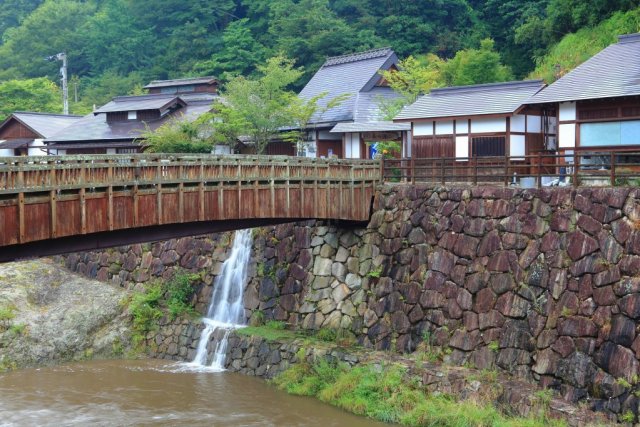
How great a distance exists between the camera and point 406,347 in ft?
80.7

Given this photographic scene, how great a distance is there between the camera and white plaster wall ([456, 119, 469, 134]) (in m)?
30.1

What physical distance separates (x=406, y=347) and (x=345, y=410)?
2760mm

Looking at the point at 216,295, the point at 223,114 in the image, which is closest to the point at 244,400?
the point at 216,295

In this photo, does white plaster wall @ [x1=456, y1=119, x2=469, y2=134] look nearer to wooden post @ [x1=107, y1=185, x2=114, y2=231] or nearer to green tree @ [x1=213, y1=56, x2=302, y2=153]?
green tree @ [x1=213, y1=56, x2=302, y2=153]

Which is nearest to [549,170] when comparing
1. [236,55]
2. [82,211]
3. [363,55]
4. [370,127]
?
[370,127]

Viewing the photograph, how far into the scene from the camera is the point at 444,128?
30.8m

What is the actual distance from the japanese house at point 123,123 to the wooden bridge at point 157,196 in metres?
18.7

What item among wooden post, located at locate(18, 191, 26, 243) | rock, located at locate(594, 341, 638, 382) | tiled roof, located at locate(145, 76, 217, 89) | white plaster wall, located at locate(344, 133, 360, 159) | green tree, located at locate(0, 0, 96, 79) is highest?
green tree, located at locate(0, 0, 96, 79)

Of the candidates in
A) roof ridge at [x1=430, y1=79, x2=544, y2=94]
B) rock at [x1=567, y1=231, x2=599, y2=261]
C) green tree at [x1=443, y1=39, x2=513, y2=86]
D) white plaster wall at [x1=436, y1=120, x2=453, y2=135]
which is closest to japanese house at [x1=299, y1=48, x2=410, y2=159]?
roof ridge at [x1=430, y1=79, x2=544, y2=94]

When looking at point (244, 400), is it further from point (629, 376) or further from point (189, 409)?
point (629, 376)

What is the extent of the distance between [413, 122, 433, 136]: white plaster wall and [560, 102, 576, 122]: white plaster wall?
5.81 metres

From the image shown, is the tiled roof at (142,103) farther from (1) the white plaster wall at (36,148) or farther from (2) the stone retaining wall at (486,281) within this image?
(2) the stone retaining wall at (486,281)

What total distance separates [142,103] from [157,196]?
26.8 meters

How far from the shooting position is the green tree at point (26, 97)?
6122cm
